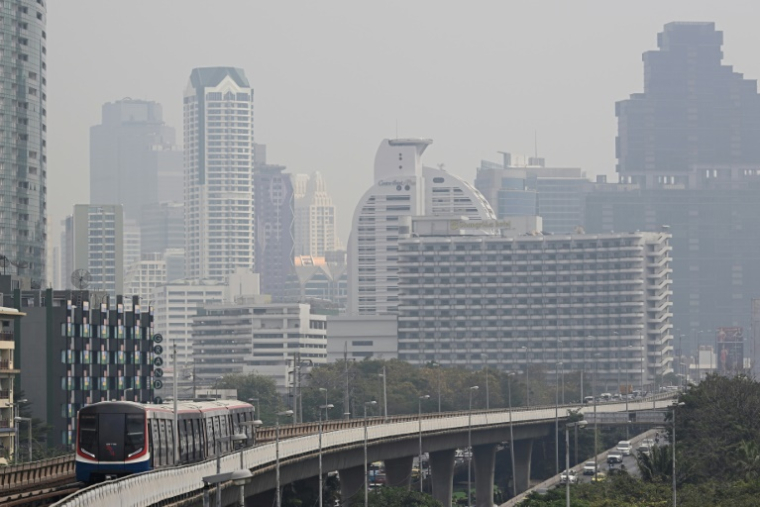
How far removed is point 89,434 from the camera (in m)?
90.4

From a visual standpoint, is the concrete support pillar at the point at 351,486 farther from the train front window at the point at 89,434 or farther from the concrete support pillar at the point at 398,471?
the train front window at the point at 89,434

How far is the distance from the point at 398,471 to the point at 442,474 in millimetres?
16016

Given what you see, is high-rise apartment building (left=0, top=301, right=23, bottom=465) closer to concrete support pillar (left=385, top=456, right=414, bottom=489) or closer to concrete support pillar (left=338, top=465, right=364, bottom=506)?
concrete support pillar (left=338, top=465, right=364, bottom=506)

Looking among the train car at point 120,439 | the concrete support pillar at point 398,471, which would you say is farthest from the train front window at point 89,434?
the concrete support pillar at point 398,471

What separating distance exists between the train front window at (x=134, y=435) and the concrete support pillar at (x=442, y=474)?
102099mm

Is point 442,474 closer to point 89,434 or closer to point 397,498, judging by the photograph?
point 397,498

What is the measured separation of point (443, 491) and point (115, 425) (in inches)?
4174

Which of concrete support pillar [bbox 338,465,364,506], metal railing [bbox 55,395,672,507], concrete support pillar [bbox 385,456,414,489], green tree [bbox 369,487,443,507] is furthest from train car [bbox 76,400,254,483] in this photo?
concrete support pillar [bbox 385,456,414,489]

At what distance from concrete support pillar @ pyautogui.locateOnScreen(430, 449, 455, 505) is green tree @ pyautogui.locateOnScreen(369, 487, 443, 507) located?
35.2m

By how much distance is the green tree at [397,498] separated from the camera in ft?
498

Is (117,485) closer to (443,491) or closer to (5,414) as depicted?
(5,414)

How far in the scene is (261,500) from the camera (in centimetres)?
12875

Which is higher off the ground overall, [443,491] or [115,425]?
[115,425]

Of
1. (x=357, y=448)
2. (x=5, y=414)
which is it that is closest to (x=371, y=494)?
(x=357, y=448)
